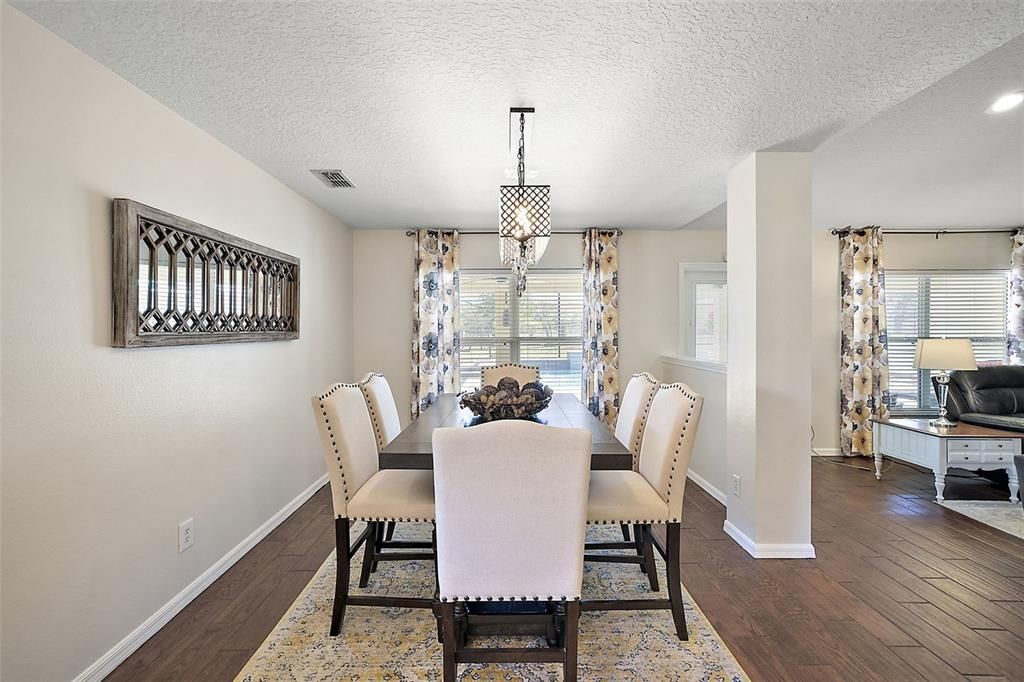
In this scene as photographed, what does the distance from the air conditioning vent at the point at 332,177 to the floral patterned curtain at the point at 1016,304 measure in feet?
22.0

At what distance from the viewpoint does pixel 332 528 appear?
3496 mm

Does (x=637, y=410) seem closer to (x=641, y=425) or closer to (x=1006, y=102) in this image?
(x=641, y=425)

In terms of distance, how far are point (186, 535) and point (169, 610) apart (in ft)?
1.05

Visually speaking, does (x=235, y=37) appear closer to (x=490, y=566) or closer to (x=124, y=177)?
(x=124, y=177)

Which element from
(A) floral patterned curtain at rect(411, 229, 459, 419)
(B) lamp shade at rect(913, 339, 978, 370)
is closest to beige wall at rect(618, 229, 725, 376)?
(A) floral patterned curtain at rect(411, 229, 459, 419)

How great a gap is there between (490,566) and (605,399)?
3.71 metres

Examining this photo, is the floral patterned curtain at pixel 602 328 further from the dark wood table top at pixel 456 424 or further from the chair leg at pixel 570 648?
the chair leg at pixel 570 648

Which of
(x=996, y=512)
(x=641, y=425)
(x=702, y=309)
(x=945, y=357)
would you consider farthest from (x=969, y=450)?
(x=641, y=425)

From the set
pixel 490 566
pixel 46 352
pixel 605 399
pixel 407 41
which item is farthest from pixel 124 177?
pixel 605 399

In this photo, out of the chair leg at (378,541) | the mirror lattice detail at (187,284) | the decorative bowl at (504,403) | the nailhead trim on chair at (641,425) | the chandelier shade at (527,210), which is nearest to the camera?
the mirror lattice detail at (187,284)

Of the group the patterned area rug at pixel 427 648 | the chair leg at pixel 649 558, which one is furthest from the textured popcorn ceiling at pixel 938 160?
the patterned area rug at pixel 427 648

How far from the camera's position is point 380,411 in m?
2.94

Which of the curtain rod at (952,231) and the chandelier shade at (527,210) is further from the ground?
the curtain rod at (952,231)

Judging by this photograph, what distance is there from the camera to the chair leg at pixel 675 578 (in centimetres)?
219
